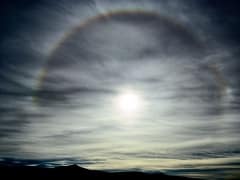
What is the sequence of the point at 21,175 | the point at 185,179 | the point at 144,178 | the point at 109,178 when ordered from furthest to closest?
1. the point at 185,179
2. the point at 144,178
3. the point at 109,178
4. the point at 21,175

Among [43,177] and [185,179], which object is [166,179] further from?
[43,177]

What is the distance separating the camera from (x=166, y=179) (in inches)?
7131

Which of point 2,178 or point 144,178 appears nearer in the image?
point 2,178

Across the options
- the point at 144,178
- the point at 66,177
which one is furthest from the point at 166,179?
the point at 66,177

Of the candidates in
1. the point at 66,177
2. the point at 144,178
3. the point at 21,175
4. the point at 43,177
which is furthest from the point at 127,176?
the point at 21,175

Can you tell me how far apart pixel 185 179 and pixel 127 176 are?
50856mm

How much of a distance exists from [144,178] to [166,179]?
16484mm

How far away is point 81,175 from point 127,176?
32.7 m

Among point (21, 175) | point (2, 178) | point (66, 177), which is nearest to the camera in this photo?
point (2, 178)

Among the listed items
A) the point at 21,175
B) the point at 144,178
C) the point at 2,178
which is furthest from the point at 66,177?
the point at 144,178

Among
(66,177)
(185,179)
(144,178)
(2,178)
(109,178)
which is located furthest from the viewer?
(185,179)

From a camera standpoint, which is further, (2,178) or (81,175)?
(81,175)

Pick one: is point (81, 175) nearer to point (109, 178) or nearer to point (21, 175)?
point (109, 178)

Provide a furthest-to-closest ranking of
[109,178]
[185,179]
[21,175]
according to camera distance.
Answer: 1. [185,179]
2. [109,178]
3. [21,175]
